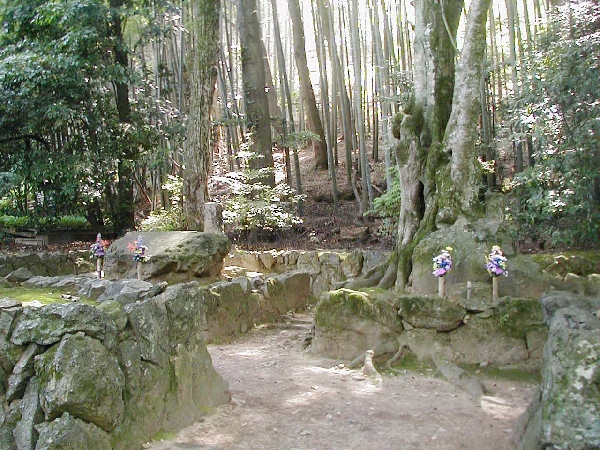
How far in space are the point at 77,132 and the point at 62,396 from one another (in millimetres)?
8357

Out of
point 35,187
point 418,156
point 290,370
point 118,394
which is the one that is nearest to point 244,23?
point 35,187

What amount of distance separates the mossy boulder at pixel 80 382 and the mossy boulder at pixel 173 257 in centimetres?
434

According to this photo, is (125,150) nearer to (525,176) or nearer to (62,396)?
(525,176)

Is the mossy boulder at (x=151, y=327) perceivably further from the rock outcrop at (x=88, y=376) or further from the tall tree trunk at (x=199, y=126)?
the tall tree trunk at (x=199, y=126)

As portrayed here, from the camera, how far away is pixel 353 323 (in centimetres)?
581

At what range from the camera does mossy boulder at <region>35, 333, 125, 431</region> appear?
3.07 meters

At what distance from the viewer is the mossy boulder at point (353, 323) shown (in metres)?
5.73

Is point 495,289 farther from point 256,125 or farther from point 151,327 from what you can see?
point 256,125

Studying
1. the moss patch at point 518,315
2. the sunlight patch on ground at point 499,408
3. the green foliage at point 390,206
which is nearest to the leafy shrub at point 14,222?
the green foliage at point 390,206

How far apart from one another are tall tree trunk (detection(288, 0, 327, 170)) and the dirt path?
1000cm

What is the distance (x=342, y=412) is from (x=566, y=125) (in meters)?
5.18

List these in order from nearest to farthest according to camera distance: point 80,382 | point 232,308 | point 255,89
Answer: point 80,382 → point 232,308 → point 255,89

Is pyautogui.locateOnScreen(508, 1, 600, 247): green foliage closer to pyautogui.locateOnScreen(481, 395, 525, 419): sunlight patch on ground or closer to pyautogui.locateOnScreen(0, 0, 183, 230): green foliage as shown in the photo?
pyautogui.locateOnScreen(481, 395, 525, 419): sunlight patch on ground

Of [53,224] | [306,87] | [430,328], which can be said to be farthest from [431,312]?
[306,87]
